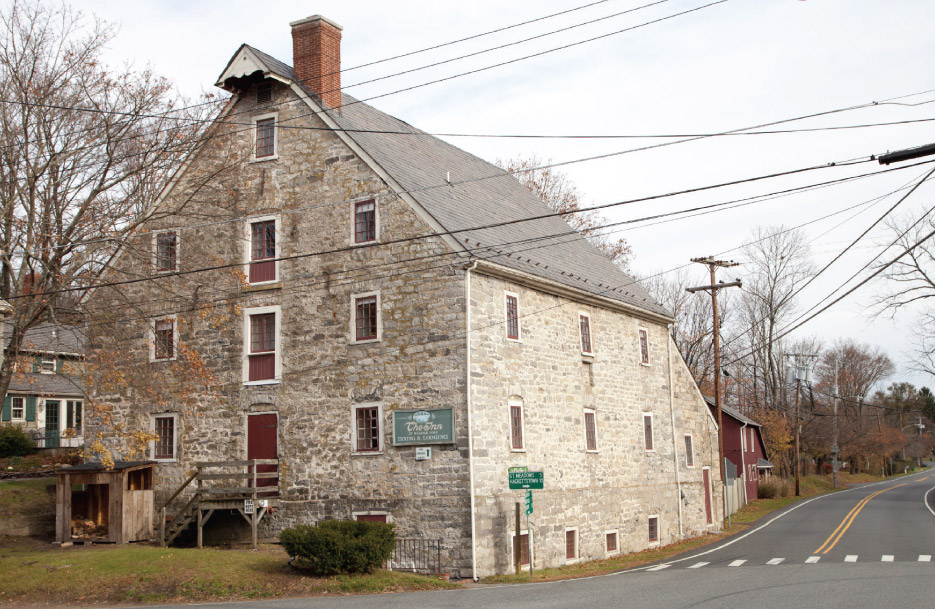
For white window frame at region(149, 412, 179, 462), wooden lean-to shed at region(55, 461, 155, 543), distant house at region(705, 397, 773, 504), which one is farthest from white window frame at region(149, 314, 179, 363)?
distant house at region(705, 397, 773, 504)

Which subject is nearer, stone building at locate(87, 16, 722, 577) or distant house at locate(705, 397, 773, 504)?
stone building at locate(87, 16, 722, 577)

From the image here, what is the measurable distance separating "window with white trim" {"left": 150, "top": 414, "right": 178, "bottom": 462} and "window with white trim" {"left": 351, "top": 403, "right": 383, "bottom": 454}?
20.8ft

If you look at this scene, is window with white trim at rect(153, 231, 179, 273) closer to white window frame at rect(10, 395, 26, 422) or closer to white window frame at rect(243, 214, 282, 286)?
white window frame at rect(243, 214, 282, 286)

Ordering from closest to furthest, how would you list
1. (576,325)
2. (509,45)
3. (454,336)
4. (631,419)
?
(509,45)
(454,336)
(576,325)
(631,419)

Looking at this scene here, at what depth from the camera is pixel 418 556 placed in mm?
21594

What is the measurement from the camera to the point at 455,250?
73.4ft

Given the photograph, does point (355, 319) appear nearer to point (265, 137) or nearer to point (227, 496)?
point (227, 496)

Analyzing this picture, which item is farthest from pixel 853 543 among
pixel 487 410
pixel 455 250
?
pixel 455 250

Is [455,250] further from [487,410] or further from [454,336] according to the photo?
[487,410]

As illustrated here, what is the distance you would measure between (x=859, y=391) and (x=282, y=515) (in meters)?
85.2

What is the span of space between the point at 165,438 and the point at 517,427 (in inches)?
422

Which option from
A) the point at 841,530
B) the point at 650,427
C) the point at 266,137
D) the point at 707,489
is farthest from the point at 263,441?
the point at 841,530

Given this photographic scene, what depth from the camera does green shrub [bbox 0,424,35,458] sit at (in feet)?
123

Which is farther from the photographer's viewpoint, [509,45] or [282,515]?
[282,515]
